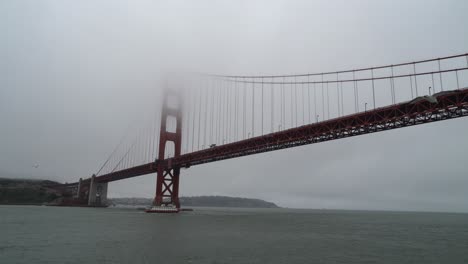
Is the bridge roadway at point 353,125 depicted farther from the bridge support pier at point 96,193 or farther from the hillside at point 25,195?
the hillside at point 25,195

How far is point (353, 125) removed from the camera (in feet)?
93.7

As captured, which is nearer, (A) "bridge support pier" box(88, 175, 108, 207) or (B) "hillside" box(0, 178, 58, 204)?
(A) "bridge support pier" box(88, 175, 108, 207)

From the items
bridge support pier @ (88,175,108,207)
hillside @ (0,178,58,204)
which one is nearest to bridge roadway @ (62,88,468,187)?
bridge support pier @ (88,175,108,207)

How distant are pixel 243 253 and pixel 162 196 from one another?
1288 inches

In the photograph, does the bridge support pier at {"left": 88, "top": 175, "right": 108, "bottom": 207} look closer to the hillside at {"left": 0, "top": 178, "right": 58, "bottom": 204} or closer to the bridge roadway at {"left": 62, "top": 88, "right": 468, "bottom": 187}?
the hillside at {"left": 0, "top": 178, "right": 58, "bottom": 204}

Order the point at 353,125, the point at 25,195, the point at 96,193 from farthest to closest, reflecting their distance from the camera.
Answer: the point at 25,195
the point at 96,193
the point at 353,125

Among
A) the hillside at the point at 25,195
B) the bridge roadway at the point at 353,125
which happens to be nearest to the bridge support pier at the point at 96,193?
the hillside at the point at 25,195

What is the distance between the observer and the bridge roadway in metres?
22.8

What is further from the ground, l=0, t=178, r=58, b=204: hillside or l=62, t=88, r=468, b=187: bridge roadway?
l=62, t=88, r=468, b=187: bridge roadway

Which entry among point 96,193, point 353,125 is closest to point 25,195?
point 96,193

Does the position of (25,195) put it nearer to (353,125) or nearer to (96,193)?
(96,193)

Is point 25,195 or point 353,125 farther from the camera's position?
point 25,195

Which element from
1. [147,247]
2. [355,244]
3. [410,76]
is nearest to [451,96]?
[410,76]

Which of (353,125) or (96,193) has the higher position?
(353,125)
